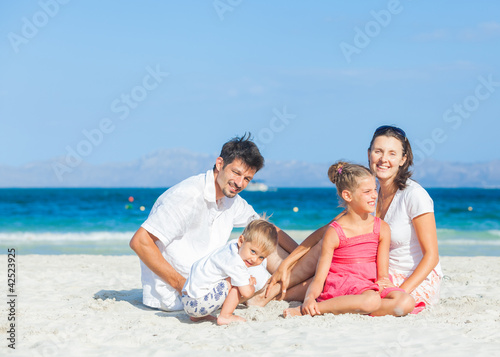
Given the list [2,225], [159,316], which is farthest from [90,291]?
[2,225]

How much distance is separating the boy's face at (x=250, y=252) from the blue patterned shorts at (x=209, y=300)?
0.26 metres

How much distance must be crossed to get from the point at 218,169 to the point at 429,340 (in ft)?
6.73

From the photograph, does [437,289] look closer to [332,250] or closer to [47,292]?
[332,250]

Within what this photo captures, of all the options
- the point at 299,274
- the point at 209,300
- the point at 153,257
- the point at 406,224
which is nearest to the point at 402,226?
the point at 406,224

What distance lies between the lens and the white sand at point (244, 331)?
337cm

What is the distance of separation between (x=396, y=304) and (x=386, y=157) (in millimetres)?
1159

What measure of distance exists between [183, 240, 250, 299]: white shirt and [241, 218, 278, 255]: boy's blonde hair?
17cm

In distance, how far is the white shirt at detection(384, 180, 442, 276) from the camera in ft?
14.0

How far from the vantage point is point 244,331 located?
3816 mm

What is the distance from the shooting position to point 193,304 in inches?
158

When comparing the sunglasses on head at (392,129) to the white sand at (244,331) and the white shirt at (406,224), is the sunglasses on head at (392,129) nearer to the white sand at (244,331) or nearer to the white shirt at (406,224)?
the white shirt at (406,224)

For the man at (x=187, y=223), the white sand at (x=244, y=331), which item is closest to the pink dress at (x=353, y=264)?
the white sand at (x=244, y=331)

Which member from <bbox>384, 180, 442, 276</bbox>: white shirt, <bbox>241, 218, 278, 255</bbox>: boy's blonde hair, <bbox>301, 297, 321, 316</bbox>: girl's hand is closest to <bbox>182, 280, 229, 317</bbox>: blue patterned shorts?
<bbox>241, 218, 278, 255</bbox>: boy's blonde hair

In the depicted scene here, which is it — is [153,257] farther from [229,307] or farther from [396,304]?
[396,304]
